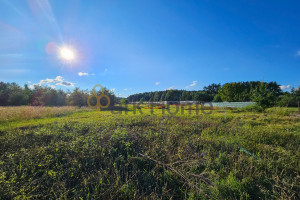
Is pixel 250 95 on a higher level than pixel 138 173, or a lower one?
higher

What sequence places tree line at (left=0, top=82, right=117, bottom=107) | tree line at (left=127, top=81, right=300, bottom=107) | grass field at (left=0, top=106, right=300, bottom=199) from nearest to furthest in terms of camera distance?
grass field at (left=0, top=106, right=300, bottom=199) → tree line at (left=127, top=81, right=300, bottom=107) → tree line at (left=0, top=82, right=117, bottom=107)

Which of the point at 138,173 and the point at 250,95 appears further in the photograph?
the point at 250,95

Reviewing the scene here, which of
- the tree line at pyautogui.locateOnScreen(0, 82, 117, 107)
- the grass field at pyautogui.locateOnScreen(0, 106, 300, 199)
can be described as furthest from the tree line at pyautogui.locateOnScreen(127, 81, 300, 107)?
the tree line at pyautogui.locateOnScreen(0, 82, 117, 107)

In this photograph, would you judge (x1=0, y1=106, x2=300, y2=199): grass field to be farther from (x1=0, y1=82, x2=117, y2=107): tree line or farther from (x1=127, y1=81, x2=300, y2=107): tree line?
(x1=0, y1=82, x2=117, y2=107): tree line

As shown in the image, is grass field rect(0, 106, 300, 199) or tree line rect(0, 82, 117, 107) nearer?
grass field rect(0, 106, 300, 199)

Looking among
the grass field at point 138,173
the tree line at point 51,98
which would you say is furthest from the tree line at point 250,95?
the tree line at point 51,98

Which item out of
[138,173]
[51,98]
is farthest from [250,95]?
[51,98]

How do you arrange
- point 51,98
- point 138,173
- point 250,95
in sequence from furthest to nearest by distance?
point 51,98 < point 250,95 < point 138,173

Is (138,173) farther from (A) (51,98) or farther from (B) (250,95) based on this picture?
(A) (51,98)

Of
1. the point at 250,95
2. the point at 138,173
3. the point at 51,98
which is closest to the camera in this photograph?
the point at 138,173

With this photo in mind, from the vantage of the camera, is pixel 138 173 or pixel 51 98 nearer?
pixel 138 173

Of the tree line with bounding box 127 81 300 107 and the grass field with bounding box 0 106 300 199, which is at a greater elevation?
the tree line with bounding box 127 81 300 107

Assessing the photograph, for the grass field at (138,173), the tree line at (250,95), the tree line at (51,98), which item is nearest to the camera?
the grass field at (138,173)

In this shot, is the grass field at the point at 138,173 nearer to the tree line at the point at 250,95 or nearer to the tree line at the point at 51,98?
the tree line at the point at 250,95
